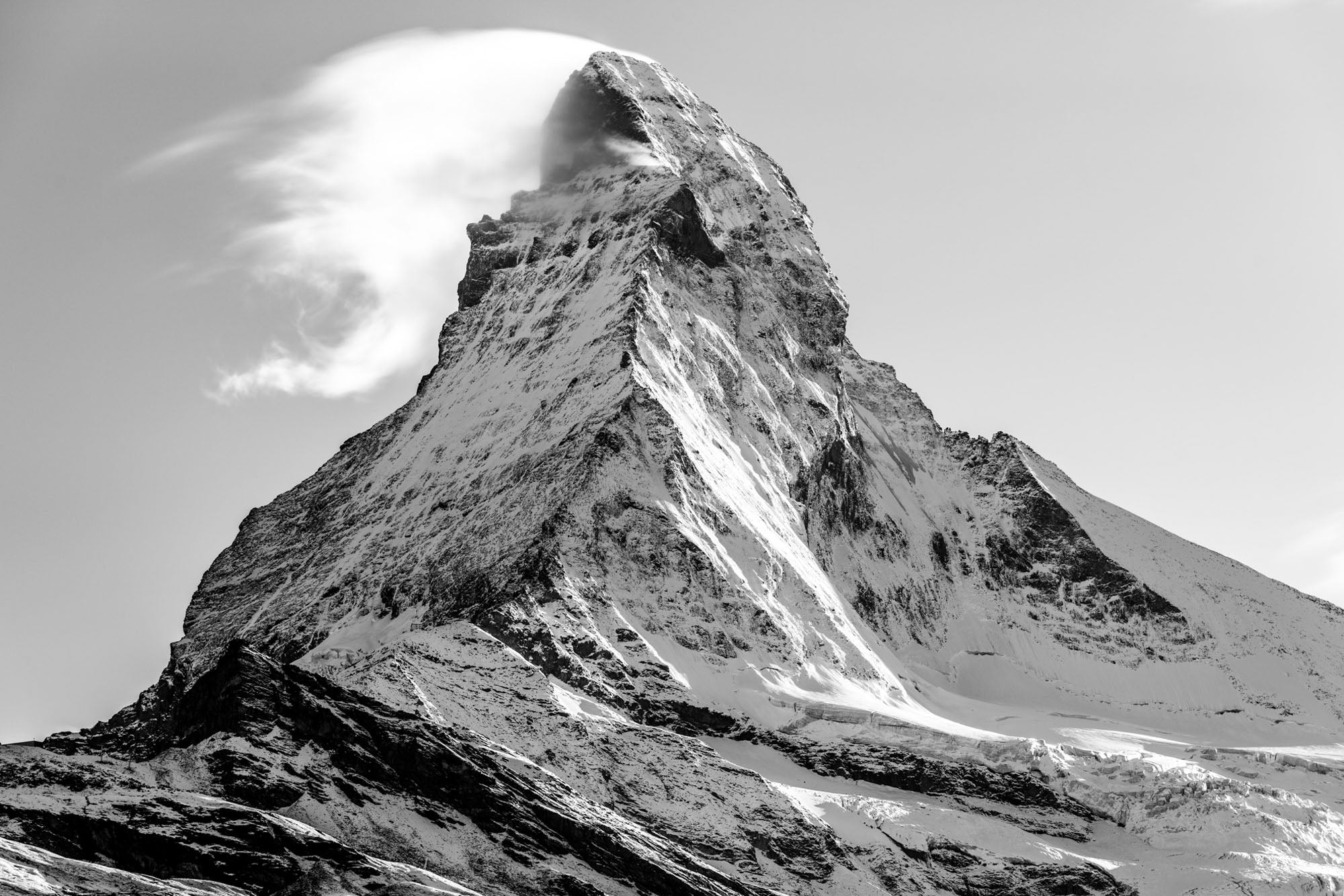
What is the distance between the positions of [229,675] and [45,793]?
3144 cm

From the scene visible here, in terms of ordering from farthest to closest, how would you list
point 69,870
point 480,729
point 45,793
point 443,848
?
point 480,729 < point 443,848 < point 45,793 < point 69,870

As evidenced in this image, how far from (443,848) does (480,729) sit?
26699 mm

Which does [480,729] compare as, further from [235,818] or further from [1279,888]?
[1279,888]

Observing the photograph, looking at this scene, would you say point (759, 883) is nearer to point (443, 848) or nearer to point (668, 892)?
point (668, 892)

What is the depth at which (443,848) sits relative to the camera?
171125 millimetres

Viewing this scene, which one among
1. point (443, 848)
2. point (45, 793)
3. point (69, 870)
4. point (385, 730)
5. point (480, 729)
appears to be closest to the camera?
point (69, 870)

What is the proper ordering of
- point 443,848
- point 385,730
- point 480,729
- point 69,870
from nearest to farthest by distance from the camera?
1. point 69,870
2. point 443,848
3. point 385,730
4. point 480,729

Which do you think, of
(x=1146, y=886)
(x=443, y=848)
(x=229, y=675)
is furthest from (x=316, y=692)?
(x=1146, y=886)

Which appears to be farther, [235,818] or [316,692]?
[316,692]

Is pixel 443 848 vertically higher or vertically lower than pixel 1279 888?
lower

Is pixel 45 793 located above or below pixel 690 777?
below

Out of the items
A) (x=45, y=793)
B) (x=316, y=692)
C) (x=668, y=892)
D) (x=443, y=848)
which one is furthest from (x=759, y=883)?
(x=45, y=793)

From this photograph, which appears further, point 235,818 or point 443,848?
point 443,848

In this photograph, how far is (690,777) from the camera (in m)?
200
